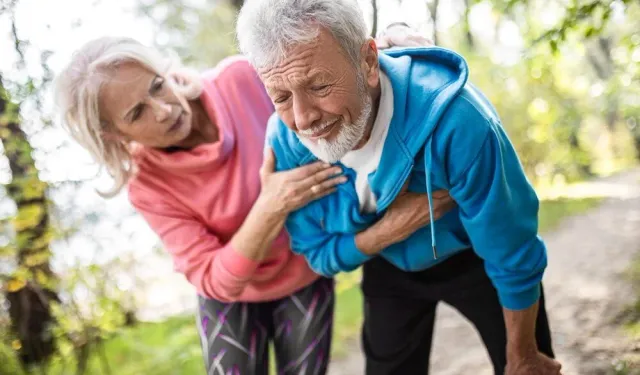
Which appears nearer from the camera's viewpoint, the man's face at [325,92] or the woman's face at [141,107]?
the man's face at [325,92]

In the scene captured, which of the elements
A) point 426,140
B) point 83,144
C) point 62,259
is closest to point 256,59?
point 426,140

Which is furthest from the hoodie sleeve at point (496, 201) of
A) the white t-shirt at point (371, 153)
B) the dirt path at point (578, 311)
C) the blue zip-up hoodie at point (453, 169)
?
the dirt path at point (578, 311)

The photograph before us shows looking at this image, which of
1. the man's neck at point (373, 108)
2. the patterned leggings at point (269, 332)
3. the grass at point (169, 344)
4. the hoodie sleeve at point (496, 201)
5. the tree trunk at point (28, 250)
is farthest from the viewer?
the grass at point (169, 344)

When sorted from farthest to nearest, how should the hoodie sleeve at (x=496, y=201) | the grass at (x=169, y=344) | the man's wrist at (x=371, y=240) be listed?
the grass at (x=169, y=344), the man's wrist at (x=371, y=240), the hoodie sleeve at (x=496, y=201)

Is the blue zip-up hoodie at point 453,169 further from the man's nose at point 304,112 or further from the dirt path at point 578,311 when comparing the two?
the dirt path at point 578,311

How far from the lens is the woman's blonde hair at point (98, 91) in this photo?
196 centimetres

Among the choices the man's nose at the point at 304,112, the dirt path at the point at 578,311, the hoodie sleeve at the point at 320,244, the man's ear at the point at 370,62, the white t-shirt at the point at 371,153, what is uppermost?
the man's ear at the point at 370,62

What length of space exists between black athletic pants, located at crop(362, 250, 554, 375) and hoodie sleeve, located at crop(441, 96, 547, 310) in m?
0.25

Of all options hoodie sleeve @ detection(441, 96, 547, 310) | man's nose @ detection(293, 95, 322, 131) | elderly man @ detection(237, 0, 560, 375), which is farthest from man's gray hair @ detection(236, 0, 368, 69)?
hoodie sleeve @ detection(441, 96, 547, 310)

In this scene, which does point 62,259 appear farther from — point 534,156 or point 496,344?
point 534,156

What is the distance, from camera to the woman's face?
1984 mm

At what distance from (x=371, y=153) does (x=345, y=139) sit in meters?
0.17

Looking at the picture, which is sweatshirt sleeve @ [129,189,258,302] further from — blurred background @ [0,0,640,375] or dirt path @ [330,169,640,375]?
dirt path @ [330,169,640,375]

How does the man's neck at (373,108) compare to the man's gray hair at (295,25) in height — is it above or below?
below
